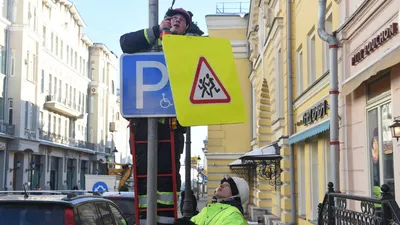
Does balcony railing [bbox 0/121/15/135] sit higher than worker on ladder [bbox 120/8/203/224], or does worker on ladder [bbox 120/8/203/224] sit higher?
balcony railing [bbox 0/121/15/135]

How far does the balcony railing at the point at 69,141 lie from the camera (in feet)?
156

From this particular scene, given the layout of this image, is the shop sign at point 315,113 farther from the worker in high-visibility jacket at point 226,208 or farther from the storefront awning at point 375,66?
the worker in high-visibility jacket at point 226,208

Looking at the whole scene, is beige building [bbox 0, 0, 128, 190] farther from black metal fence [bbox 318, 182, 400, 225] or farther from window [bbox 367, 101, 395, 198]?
black metal fence [bbox 318, 182, 400, 225]

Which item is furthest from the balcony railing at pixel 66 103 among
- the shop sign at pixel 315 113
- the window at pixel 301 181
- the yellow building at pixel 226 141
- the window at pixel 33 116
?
the shop sign at pixel 315 113

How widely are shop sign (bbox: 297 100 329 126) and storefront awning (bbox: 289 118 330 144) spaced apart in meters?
0.20

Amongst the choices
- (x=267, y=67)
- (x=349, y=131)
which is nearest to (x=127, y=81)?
(x=349, y=131)

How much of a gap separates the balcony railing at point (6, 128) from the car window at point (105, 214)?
33.8 meters

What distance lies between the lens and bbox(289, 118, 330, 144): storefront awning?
36.2ft

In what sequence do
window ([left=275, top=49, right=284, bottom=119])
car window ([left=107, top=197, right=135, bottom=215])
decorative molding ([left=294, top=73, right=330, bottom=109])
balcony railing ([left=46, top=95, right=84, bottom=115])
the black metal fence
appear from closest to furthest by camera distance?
the black metal fence < decorative molding ([left=294, top=73, right=330, bottom=109]) < car window ([left=107, top=197, right=135, bottom=215]) < window ([left=275, top=49, right=284, bottom=119]) < balcony railing ([left=46, top=95, right=84, bottom=115])

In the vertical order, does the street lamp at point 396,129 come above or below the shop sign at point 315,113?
below

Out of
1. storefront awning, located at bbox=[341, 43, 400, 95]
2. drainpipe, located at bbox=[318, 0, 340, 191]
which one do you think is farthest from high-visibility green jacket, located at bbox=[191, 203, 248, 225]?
drainpipe, located at bbox=[318, 0, 340, 191]

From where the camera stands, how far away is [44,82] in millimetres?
48000

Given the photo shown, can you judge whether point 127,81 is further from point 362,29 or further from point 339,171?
point 339,171

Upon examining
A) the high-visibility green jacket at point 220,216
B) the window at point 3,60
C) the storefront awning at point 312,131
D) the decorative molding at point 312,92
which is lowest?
the high-visibility green jacket at point 220,216
